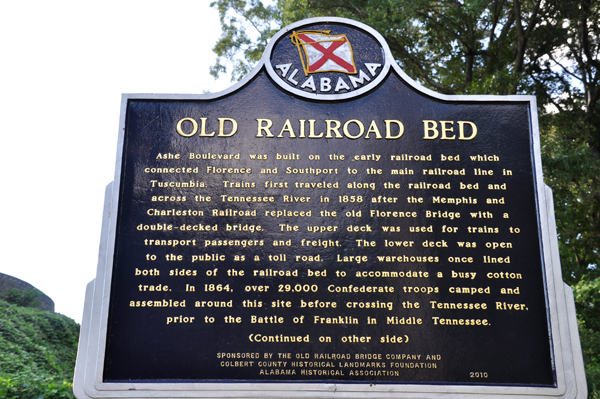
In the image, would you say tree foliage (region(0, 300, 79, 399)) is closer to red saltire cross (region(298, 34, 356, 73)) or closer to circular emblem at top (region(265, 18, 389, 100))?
circular emblem at top (region(265, 18, 389, 100))

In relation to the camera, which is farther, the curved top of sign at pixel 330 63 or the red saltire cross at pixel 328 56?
the red saltire cross at pixel 328 56

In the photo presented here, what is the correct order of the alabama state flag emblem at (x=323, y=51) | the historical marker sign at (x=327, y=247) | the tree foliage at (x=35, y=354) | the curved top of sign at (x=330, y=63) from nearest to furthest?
the historical marker sign at (x=327, y=247)
the curved top of sign at (x=330, y=63)
the alabama state flag emblem at (x=323, y=51)
the tree foliage at (x=35, y=354)

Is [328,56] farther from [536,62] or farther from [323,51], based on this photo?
[536,62]

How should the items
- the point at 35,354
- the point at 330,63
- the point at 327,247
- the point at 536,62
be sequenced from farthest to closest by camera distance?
the point at 536,62 < the point at 35,354 < the point at 330,63 < the point at 327,247

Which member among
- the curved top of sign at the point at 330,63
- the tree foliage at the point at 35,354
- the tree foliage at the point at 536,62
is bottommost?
the tree foliage at the point at 35,354

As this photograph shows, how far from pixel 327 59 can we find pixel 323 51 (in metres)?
0.12

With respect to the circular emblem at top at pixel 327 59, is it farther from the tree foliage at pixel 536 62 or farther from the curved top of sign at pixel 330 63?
the tree foliage at pixel 536 62

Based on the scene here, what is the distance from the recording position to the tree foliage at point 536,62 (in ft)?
39.6

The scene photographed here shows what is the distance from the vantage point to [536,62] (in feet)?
51.7

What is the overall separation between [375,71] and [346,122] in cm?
77

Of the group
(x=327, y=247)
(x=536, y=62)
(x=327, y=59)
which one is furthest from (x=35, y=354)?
(x=536, y=62)

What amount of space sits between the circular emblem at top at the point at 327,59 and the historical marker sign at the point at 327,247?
3 centimetres

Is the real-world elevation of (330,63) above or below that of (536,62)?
below

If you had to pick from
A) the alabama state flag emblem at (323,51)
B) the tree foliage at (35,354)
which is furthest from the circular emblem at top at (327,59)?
the tree foliage at (35,354)
